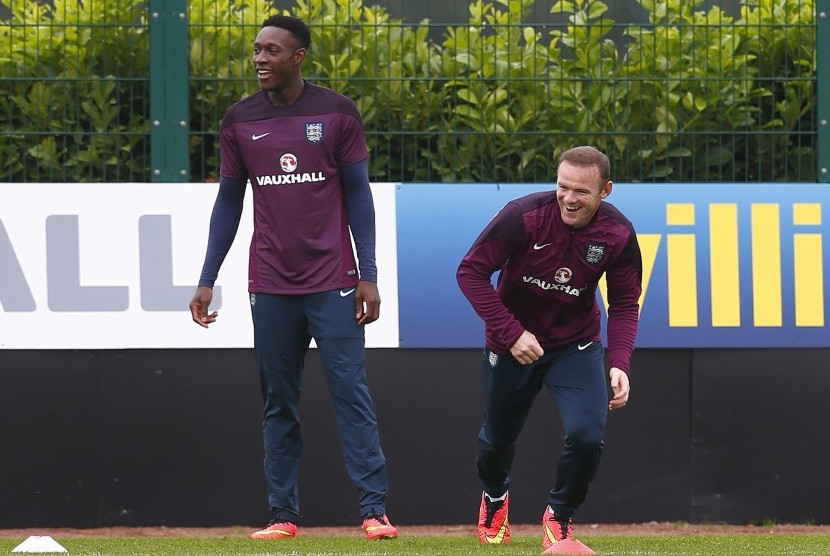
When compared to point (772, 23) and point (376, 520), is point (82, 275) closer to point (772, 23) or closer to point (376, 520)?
point (376, 520)

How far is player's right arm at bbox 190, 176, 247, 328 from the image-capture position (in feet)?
21.0

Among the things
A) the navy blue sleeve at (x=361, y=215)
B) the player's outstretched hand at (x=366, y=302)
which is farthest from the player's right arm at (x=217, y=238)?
the player's outstretched hand at (x=366, y=302)

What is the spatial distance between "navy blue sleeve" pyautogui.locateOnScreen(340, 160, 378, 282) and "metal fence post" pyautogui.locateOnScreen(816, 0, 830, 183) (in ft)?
8.52

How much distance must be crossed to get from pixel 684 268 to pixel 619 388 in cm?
210

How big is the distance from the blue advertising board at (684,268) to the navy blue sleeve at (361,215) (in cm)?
118

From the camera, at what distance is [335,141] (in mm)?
6246

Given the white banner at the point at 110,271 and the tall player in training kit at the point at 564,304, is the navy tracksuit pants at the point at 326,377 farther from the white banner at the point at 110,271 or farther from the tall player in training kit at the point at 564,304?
the white banner at the point at 110,271

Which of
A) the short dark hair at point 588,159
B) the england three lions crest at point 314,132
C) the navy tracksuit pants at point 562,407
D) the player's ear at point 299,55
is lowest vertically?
the navy tracksuit pants at point 562,407

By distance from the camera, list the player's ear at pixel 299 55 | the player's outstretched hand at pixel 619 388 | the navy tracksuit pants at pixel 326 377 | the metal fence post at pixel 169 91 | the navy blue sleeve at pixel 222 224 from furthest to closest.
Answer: the metal fence post at pixel 169 91, the navy blue sleeve at pixel 222 224, the player's ear at pixel 299 55, the navy tracksuit pants at pixel 326 377, the player's outstretched hand at pixel 619 388

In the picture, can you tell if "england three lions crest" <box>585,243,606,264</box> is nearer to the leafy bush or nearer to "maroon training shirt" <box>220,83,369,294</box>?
"maroon training shirt" <box>220,83,369,294</box>

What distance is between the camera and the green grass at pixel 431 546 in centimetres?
600

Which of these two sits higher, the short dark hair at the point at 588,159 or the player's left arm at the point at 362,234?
the short dark hair at the point at 588,159

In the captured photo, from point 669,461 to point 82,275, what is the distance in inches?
121

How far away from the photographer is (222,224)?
6430 mm
